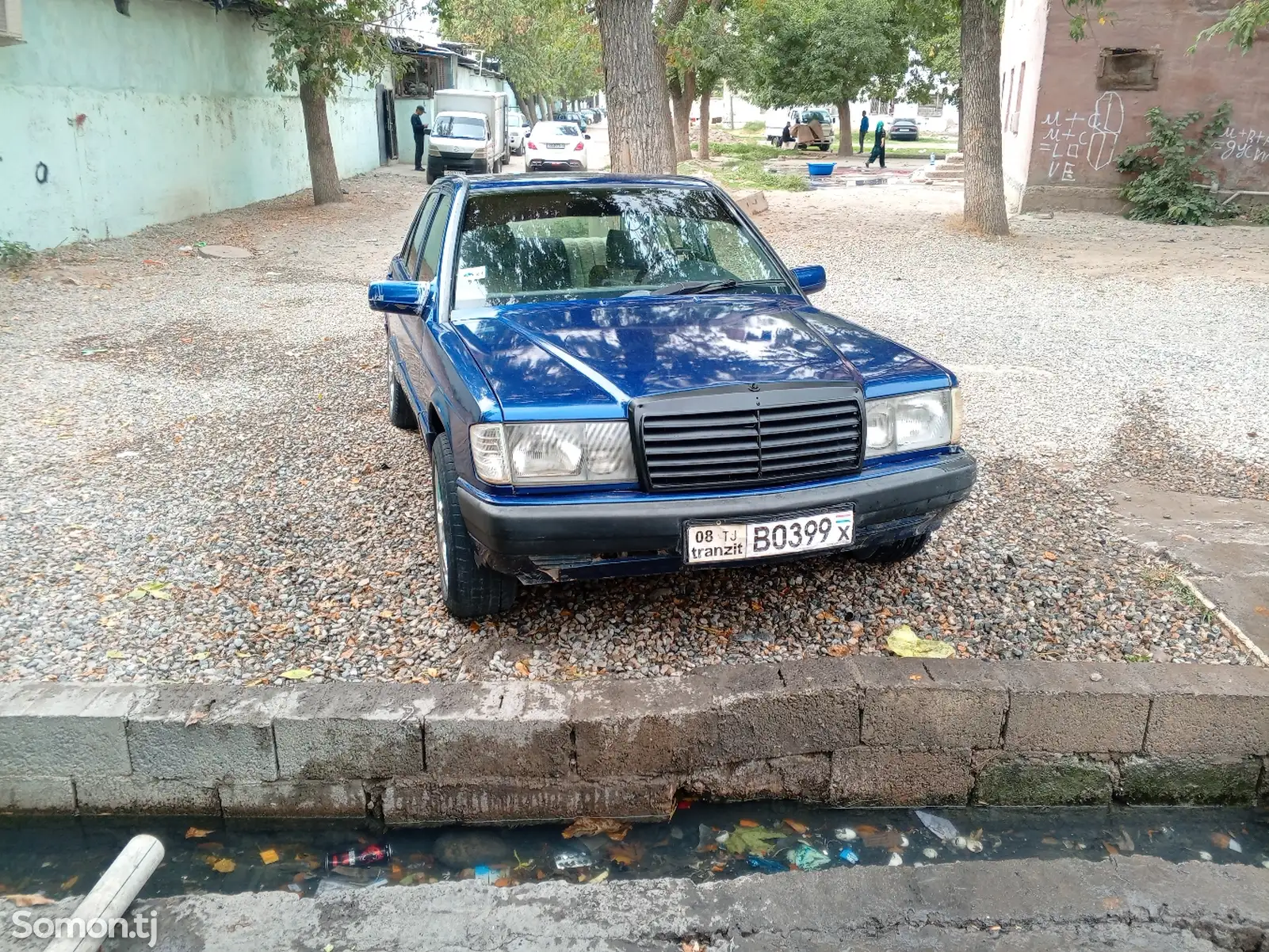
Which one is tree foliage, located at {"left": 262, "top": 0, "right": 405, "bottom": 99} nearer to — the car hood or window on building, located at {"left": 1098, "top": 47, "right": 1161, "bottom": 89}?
window on building, located at {"left": 1098, "top": 47, "right": 1161, "bottom": 89}

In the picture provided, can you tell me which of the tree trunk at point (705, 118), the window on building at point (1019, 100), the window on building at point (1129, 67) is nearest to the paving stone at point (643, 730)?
the window on building at point (1129, 67)

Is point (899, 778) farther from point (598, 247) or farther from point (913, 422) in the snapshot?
point (598, 247)

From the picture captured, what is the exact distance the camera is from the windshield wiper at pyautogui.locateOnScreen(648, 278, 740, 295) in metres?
4.18

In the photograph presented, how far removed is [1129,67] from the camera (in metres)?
16.5

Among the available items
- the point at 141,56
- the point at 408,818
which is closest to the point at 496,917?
the point at 408,818

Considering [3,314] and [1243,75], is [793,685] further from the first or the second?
[1243,75]

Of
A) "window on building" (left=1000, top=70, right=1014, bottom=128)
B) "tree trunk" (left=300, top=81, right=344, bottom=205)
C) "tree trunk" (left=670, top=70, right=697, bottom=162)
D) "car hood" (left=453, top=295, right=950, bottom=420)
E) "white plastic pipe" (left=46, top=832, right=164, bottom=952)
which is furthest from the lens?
"tree trunk" (left=670, top=70, right=697, bottom=162)

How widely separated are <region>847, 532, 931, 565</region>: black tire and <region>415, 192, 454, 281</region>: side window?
230 cm

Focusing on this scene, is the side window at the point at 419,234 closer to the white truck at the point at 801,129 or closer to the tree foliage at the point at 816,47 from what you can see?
the tree foliage at the point at 816,47

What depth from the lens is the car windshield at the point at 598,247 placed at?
422 centimetres

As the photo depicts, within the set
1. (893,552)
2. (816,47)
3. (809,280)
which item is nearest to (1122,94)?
(809,280)

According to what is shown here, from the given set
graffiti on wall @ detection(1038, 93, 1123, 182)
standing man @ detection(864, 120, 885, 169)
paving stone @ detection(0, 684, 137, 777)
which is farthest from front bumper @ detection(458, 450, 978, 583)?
standing man @ detection(864, 120, 885, 169)

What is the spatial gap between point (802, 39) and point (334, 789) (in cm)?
3379

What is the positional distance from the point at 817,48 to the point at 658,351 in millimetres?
31959
